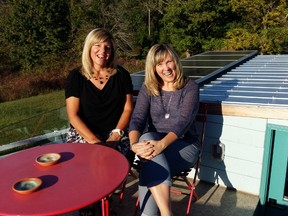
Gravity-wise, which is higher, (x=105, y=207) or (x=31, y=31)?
(x=31, y=31)

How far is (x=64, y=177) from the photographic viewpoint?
6.55ft

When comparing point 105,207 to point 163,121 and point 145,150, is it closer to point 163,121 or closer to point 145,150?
point 145,150

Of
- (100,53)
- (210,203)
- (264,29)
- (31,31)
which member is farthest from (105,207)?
(31,31)

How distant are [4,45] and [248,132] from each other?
2052 cm

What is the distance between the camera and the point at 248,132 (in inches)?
125

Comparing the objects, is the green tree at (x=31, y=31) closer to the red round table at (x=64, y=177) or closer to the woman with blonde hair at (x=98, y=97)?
the woman with blonde hair at (x=98, y=97)

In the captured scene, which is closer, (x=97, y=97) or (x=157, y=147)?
(x=157, y=147)

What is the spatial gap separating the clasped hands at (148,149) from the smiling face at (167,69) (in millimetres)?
644

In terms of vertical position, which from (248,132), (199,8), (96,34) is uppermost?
(199,8)

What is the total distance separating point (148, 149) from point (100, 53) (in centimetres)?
115

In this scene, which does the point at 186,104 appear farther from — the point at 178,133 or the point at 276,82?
the point at 276,82

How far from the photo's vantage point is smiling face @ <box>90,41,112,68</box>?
3.00m

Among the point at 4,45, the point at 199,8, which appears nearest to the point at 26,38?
the point at 4,45

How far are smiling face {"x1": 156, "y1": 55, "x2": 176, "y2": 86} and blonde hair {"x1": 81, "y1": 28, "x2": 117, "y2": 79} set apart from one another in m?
0.57
